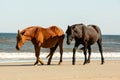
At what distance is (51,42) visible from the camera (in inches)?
819

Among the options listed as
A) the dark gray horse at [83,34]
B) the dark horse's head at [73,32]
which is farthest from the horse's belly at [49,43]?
the dark horse's head at [73,32]

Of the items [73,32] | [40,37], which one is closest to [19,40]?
[40,37]

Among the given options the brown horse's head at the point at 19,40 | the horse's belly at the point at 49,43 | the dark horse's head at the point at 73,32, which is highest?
the dark horse's head at the point at 73,32

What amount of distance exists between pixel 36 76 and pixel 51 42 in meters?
6.01

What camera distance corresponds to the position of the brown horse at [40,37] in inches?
786

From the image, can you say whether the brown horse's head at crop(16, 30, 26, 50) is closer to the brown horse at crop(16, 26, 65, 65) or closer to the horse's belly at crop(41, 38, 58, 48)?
the brown horse at crop(16, 26, 65, 65)

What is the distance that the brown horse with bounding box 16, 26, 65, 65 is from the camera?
19956 millimetres

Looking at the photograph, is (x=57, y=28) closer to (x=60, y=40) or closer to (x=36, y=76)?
(x=60, y=40)

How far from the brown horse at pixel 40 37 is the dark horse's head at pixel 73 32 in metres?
0.88

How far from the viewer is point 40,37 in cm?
2034

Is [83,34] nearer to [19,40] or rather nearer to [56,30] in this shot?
[56,30]

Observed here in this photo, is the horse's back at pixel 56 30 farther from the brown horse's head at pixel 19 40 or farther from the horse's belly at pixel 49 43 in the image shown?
the brown horse's head at pixel 19 40

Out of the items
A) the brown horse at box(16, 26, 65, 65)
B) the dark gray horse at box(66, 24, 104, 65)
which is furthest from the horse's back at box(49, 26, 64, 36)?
the dark gray horse at box(66, 24, 104, 65)

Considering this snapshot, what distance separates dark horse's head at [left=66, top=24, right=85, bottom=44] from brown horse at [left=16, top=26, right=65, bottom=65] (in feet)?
2.90
